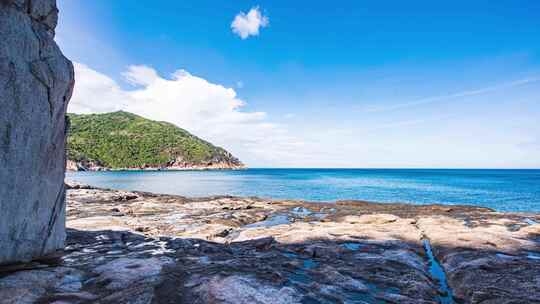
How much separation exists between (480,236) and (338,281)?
12.4 metres

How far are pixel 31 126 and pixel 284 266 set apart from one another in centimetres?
1130

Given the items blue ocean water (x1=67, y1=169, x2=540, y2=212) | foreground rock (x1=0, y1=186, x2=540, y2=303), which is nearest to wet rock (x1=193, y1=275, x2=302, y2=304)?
foreground rock (x1=0, y1=186, x2=540, y2=303)

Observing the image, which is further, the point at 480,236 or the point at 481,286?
the point at 480,236

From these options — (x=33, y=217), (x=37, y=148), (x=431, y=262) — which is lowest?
(x=431, y=262)

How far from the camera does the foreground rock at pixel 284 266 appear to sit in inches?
345

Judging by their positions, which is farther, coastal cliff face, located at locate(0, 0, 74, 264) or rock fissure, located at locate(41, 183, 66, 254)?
rock fissure, located at locate(41, 183, 66, 254)

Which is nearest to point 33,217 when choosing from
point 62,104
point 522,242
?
point 62,104

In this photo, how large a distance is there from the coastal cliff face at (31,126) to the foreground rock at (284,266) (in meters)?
1.17

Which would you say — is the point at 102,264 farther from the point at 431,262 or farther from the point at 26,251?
the point at 431,262

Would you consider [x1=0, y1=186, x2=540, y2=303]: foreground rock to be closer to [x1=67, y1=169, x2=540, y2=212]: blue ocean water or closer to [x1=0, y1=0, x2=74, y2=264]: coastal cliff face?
[x1=0, y1=0, x2=74, y2=264]: coastal cliff face

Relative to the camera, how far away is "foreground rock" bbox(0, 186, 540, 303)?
345 inches

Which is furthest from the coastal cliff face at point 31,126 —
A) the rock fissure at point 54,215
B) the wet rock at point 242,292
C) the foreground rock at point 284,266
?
the wet rock at point 242,292

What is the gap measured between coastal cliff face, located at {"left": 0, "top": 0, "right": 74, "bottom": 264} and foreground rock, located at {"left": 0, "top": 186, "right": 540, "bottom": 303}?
117 centimetres

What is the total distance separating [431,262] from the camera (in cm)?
1381
